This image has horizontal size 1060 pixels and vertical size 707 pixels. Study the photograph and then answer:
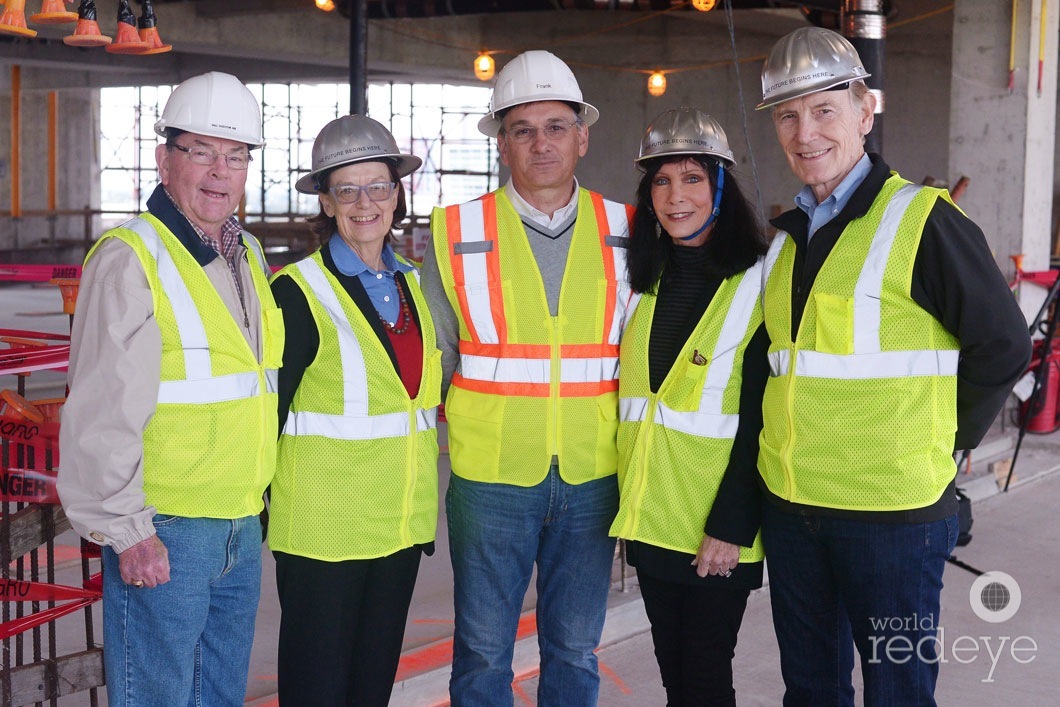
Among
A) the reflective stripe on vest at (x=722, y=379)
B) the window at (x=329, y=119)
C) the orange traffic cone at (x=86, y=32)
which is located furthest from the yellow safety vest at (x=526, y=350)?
the window at (x=329, y=119)

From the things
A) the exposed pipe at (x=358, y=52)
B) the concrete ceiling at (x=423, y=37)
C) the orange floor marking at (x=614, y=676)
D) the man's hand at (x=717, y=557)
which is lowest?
the orange floor marking at (x=614, y=676)

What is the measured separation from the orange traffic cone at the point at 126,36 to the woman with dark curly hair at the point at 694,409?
365 cm

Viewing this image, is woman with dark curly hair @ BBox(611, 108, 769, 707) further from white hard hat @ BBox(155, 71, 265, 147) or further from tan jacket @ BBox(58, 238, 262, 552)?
tan jacket @ BBox(58, 238, 262, 552)

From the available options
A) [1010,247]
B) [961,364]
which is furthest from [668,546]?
[1010,247]

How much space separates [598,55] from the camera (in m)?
20.7

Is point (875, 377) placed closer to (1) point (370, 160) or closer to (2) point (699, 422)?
(2) point (699, 422)

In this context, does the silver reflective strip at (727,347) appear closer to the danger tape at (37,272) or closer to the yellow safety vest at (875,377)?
the yellow safety vest at (875,377)

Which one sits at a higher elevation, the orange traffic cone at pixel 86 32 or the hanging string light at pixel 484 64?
the hanging string light at pixel 484 64

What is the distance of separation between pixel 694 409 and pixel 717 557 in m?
0.42

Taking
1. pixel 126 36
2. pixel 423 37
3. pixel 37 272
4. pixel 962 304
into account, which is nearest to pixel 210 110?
pixel 962 304

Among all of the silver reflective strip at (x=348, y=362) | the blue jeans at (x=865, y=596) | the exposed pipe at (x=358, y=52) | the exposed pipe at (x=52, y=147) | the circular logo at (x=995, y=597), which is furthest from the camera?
the exposed pipe at (x=52, y=147)

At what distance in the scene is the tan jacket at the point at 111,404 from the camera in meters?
2.54

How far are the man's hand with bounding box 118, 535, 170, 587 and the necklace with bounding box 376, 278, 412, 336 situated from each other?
0.88 meters

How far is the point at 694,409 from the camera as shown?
315cm
